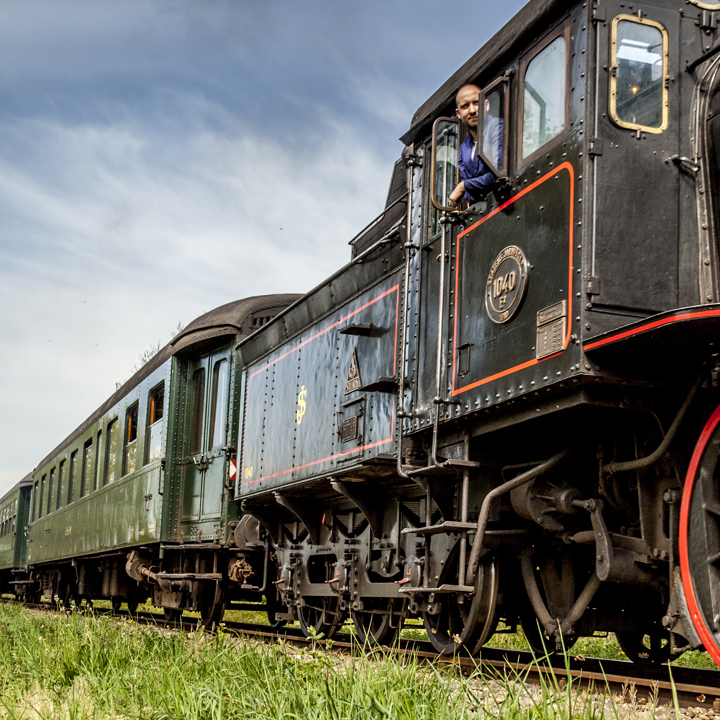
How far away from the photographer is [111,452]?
14.1 metres

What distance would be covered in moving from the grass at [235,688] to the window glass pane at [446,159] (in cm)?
287

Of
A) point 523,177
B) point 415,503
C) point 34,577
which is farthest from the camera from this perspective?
point 34,577

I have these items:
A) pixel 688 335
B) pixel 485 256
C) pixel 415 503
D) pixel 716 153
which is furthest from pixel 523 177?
pixel 415 503

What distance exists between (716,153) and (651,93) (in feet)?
1.44

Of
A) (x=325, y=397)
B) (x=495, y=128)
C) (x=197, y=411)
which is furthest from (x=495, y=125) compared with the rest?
(x=197, y=411)

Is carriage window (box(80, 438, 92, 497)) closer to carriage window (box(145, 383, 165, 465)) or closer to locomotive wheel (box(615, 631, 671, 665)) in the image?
carriage window (box(145, 383, 165, 465))

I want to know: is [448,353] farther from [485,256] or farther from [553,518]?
[553,518]

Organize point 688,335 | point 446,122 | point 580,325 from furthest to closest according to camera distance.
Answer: point 446,122
point 580,325
point 688,335

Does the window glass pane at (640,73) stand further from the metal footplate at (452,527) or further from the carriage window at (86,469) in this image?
the carriage window at (86,469)

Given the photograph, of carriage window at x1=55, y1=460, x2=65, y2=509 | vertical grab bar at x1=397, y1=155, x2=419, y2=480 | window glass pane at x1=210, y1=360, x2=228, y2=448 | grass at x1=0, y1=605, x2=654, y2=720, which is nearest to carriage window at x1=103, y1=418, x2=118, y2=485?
window glass pane at x1=210, y1=360, x2=228, y2=448

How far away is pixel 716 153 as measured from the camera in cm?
446

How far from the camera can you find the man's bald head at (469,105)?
5.54m

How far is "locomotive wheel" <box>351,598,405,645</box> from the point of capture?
22.8 ft

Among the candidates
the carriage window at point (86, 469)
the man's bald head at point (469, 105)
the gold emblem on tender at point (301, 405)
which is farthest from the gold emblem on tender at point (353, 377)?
the carriage window at point (86, 469)
